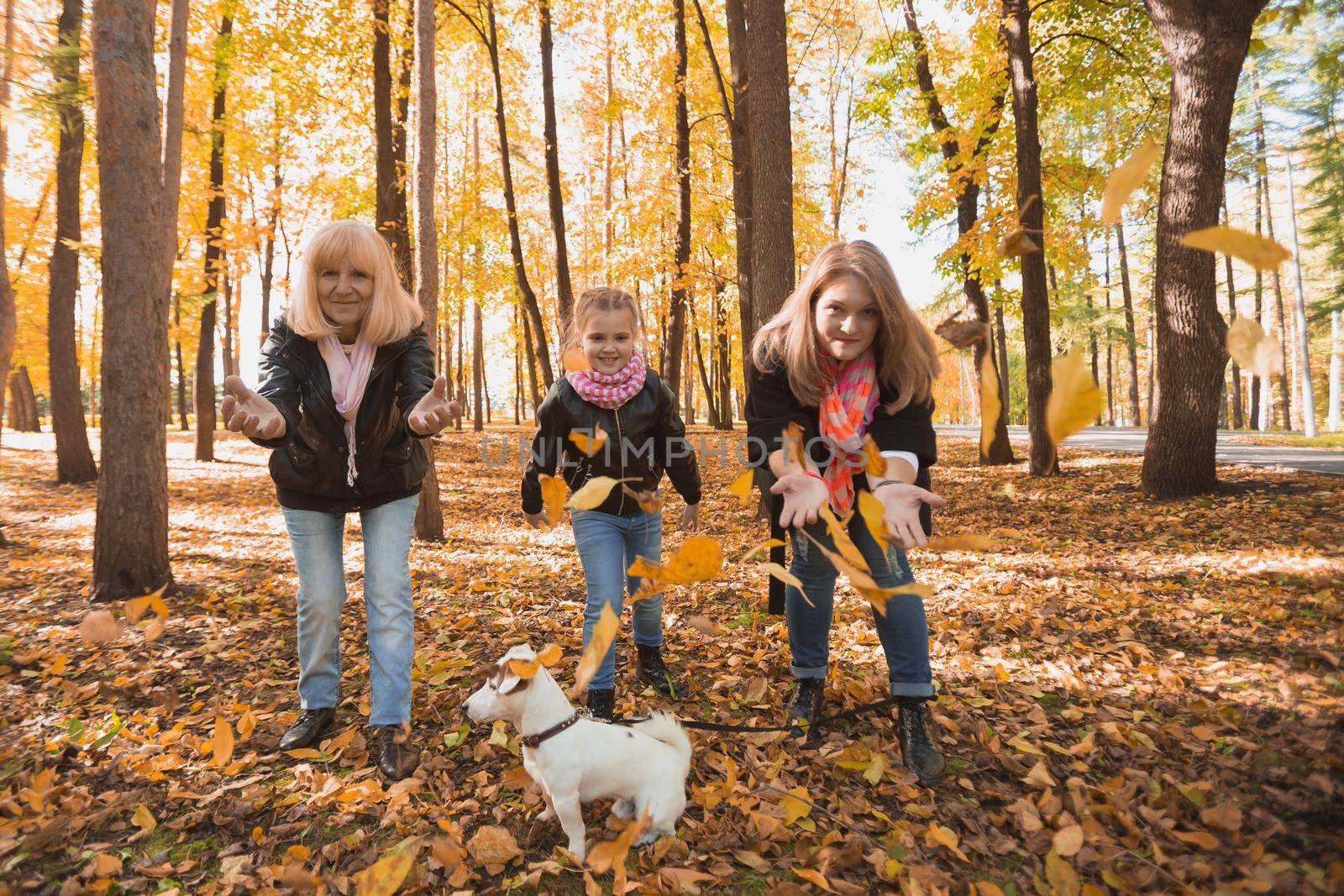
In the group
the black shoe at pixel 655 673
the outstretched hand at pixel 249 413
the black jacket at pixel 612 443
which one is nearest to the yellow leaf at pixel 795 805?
the black shoe at pixel 655 673

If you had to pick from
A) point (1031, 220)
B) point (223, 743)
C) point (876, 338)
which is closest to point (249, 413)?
point (223, 743)

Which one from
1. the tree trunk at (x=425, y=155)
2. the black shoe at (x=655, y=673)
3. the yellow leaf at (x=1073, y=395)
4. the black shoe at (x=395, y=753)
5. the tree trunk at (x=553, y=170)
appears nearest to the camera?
the yellow leaf at (x=1073, y=395)

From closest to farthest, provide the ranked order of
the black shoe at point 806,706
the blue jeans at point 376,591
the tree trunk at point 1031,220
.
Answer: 1. the blue jeans at point 376,591
2. the black shoe at point 806,706
3. the tree trunk at point 1031,220

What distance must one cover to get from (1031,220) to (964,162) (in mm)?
2375

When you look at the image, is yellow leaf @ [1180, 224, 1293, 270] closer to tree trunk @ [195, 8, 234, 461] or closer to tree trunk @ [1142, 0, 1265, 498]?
tree trunk @ [1142, 0, 1265, 498]

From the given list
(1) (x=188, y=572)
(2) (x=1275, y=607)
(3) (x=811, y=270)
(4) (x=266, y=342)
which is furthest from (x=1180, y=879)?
(1) (x=188, y=572)

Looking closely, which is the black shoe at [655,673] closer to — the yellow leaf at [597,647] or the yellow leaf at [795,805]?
the yellow leaf at [795,805]

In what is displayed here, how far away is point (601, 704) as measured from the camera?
2.76 m

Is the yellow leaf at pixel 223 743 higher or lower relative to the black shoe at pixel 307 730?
higher

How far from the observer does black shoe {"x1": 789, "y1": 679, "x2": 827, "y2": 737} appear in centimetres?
262

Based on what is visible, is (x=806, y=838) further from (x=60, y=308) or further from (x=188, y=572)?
(x=60, y=308)

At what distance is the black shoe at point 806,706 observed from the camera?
262cm

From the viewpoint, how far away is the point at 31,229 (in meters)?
14.5

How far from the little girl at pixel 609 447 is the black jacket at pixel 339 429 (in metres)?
0.56
